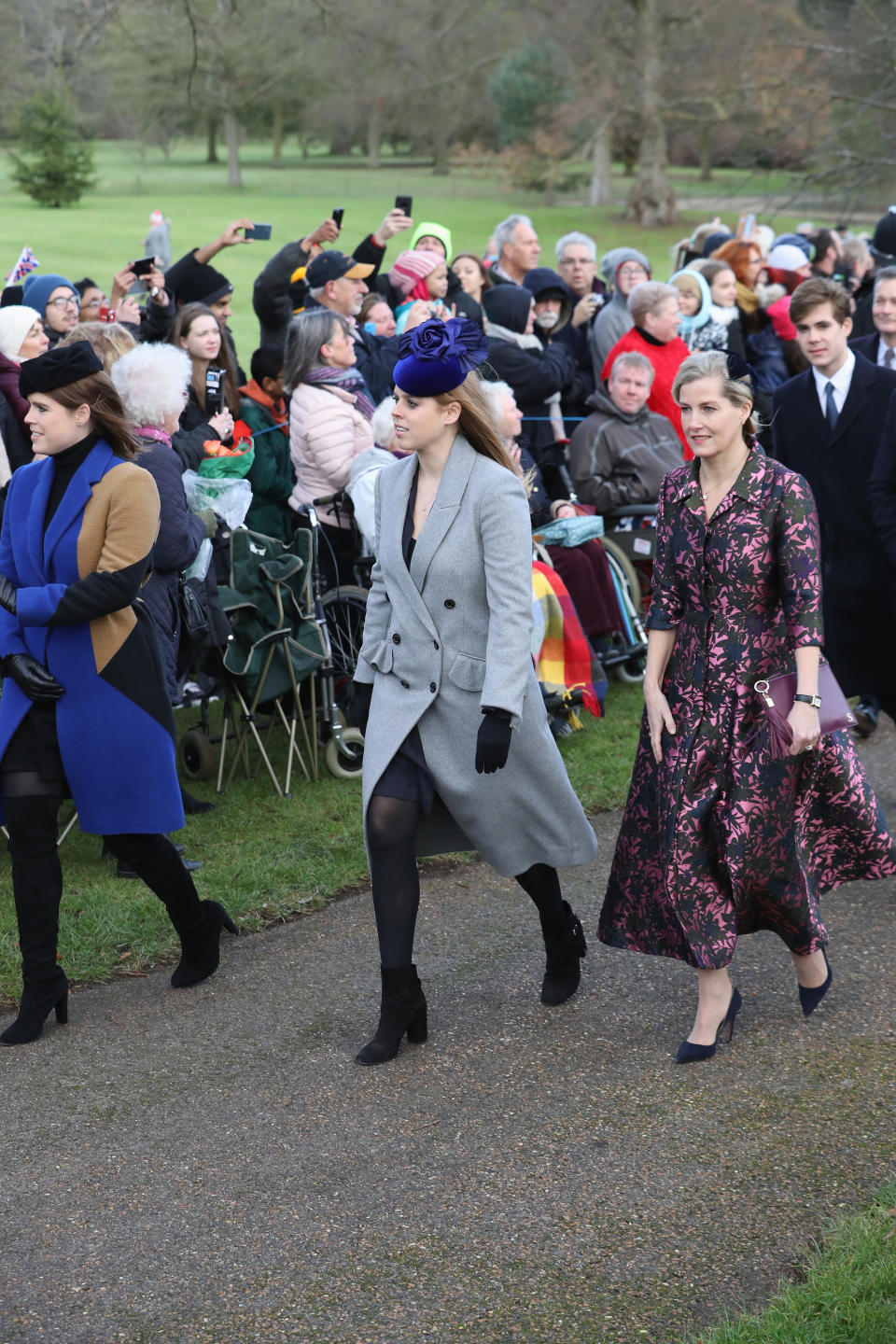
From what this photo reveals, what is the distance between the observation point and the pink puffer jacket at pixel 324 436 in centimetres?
693

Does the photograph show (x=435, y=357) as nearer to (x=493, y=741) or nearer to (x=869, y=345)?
(x=493, y=741)

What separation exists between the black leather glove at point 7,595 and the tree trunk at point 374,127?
184ft

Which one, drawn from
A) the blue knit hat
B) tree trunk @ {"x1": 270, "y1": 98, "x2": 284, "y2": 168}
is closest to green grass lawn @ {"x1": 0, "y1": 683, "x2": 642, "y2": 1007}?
the blue knit hat

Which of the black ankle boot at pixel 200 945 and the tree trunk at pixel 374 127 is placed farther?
the tree trunk at pixel 374 127

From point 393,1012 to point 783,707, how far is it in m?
1.38

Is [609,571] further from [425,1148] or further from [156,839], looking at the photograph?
[425,1148]

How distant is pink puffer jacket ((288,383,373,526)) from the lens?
6926 millimetres

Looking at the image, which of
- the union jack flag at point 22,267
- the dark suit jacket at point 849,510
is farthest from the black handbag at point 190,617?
the union jack flag at point 22,267

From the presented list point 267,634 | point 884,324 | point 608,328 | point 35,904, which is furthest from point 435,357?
point 608,328

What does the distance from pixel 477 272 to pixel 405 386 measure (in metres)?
6.49

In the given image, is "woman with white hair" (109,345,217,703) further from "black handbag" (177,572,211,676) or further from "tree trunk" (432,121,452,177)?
"tree trunk" (432,121,452,177)

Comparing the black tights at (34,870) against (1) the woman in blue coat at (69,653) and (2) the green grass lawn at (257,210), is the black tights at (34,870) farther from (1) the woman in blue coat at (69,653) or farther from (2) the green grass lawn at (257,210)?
(2) the green grass lawn at (257,210)

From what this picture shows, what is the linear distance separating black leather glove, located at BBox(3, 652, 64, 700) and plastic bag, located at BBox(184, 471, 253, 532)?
2260 millimetres

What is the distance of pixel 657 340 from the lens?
877 centimetres
